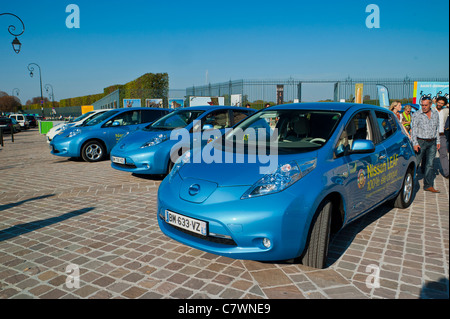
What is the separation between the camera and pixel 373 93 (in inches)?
758

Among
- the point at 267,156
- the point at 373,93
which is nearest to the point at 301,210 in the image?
the point at 267,156

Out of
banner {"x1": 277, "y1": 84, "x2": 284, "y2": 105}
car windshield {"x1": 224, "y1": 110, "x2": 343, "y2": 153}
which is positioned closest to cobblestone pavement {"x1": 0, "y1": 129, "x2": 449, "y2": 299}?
car windshield {"x1": 224, "y1": 110, "x2": 343, "y2": 153}

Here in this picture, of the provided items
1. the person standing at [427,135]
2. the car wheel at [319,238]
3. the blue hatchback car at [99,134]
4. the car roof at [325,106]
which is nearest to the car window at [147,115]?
the blue hatchback car at [99,134]

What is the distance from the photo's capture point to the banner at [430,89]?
18.4m

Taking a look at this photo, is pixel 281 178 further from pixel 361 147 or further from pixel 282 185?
pixel 361 147

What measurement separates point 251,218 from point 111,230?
2240mm

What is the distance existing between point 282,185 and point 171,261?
1383 millimetres

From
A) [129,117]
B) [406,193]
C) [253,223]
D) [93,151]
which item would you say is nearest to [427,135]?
[406,193]

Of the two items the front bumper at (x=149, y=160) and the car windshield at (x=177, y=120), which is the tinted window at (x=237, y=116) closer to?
the car windshield at (x=177, y=120)

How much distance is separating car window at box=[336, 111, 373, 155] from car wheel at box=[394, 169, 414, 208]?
138cm

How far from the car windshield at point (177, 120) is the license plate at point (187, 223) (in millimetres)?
4255

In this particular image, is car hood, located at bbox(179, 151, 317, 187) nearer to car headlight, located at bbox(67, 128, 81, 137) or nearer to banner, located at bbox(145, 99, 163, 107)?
car headlight, located at bbox(67, 128, 81, 137)
